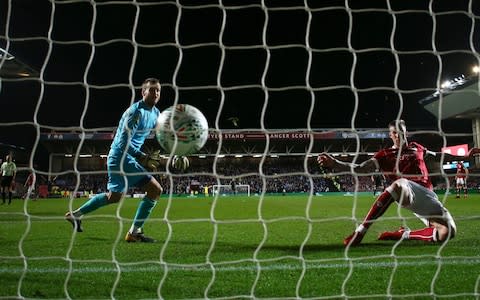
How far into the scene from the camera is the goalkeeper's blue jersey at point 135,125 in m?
5.16

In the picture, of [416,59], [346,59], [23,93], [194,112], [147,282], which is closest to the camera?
[147,282]

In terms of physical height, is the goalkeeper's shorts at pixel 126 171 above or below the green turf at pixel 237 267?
above

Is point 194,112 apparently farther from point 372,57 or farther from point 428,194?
point 372,57

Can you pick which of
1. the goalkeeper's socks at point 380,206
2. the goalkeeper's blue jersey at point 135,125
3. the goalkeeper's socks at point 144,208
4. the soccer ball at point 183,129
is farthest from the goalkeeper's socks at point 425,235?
the goalkeeper's blue jersey at point 135,125

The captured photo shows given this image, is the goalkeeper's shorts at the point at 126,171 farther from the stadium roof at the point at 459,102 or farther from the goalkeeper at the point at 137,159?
the stadium roof at the point at 459,102

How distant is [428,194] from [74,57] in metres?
28.9

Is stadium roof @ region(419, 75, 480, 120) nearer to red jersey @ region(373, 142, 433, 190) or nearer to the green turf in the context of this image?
red jersey @ region(373, 142, 433, 190)

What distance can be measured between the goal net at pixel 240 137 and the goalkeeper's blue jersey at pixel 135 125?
0.56 meters

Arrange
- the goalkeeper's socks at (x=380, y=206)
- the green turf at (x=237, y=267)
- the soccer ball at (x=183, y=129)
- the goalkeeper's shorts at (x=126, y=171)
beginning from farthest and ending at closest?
the goalkeeper's shorts at (x=126, y=171), the goalkeeper's socks at (x=380, y=206), the soccer ball at (x=183, y=129), the green turf at (x=237, y=267)

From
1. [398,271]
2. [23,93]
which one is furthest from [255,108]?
[398,271]

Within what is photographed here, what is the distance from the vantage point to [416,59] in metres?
27.9

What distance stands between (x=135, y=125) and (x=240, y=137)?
1005 inches

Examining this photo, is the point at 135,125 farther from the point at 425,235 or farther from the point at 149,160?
the point at 425,235

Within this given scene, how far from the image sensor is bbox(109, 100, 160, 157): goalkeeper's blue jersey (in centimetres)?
516
